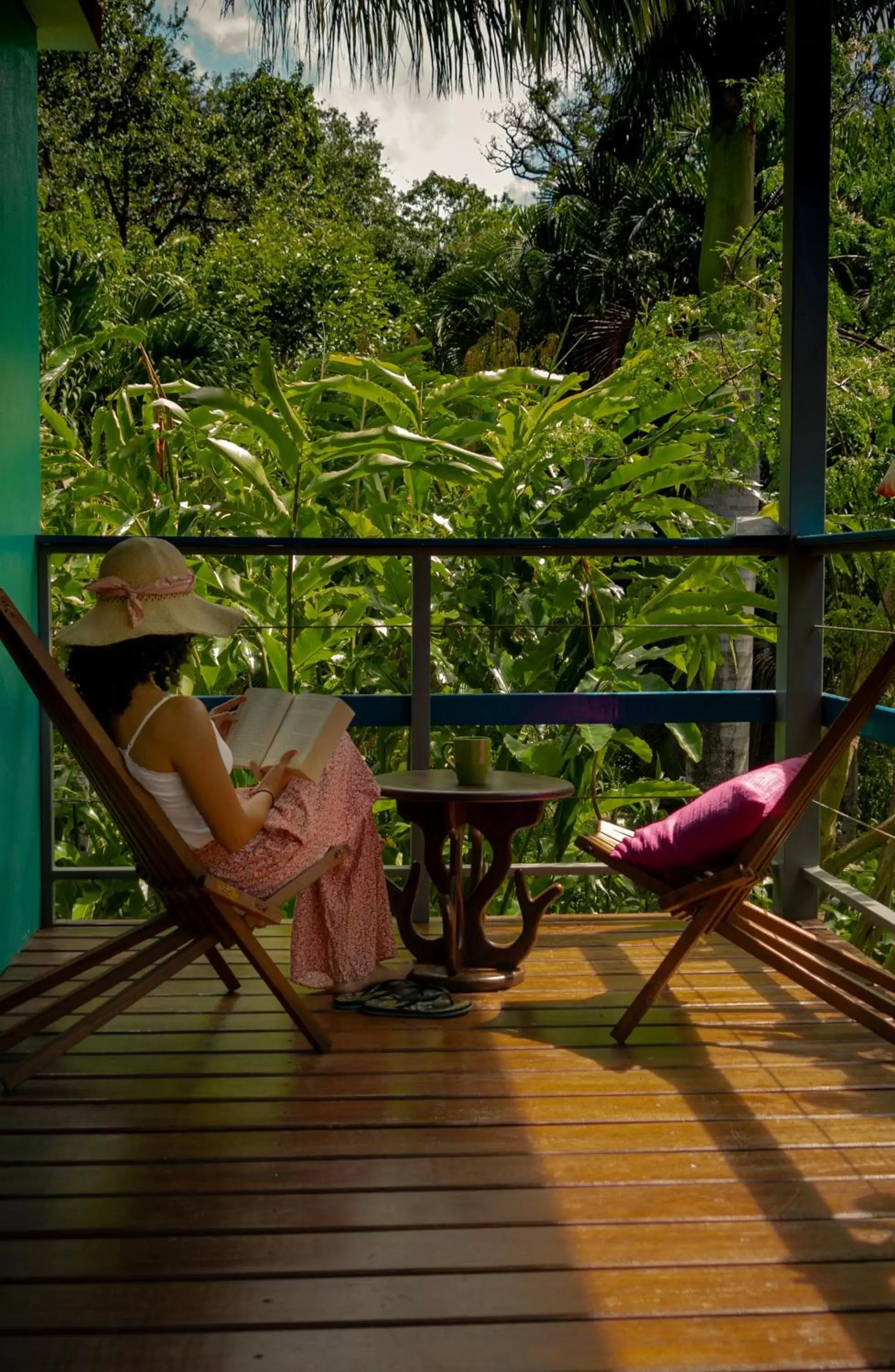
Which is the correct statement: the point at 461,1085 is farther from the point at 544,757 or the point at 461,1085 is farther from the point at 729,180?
the point at 729,180

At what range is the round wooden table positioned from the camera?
11.2 ft

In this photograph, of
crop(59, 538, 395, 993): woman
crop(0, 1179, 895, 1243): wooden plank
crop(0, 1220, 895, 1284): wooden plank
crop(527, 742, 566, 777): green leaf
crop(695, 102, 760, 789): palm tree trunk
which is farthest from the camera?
crop(695, 102, 760, 789): palm tree trunk

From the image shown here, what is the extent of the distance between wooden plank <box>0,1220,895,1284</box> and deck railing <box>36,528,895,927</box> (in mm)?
1846

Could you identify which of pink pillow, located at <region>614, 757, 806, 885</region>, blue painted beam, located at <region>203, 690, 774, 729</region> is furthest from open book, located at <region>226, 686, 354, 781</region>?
blue painted beam, located at <region>203, 690, 774, 729</region>

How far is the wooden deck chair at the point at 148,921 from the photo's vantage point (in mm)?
2787

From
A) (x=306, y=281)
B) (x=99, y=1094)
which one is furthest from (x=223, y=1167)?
(x=306, y=281)

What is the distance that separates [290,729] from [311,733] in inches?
3.0

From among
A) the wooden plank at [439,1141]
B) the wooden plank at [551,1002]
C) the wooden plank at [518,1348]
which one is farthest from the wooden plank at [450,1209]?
the wooden plank at [551,1002]

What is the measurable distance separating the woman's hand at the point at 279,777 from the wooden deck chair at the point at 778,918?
76 centimetres

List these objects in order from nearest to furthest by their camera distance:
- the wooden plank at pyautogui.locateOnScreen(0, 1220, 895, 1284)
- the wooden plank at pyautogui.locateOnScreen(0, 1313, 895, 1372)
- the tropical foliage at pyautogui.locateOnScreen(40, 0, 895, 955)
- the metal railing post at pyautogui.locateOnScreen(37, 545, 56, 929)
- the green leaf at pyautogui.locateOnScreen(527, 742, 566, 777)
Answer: the wooden plank at pyautogui.locateOnScreen(0, 1313, 895, 1372), the wooden plank at pyautogui.locateOnScreen(0, 1220, 895, 1284), the metal railing post at pyautogui.locateOnScreen(37, 545, 56, 929), the green leaf at pyautogui.locateOnScreen(527, 742, 566, 777), the tropical foliage at pyautogui.locateOnScreen(40, 0, 895, 955)

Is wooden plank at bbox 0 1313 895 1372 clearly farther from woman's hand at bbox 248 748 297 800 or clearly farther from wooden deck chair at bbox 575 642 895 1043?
woman's hand at bbox 248 748 297 800

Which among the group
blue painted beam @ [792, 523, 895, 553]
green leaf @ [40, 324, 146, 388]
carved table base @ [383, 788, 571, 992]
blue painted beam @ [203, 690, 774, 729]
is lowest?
carved table base @ [383, 788, 571, 992]

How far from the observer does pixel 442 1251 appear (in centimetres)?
211

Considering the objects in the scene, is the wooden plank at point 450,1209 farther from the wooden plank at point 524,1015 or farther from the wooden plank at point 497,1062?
the wooden plank at point 524,1015
